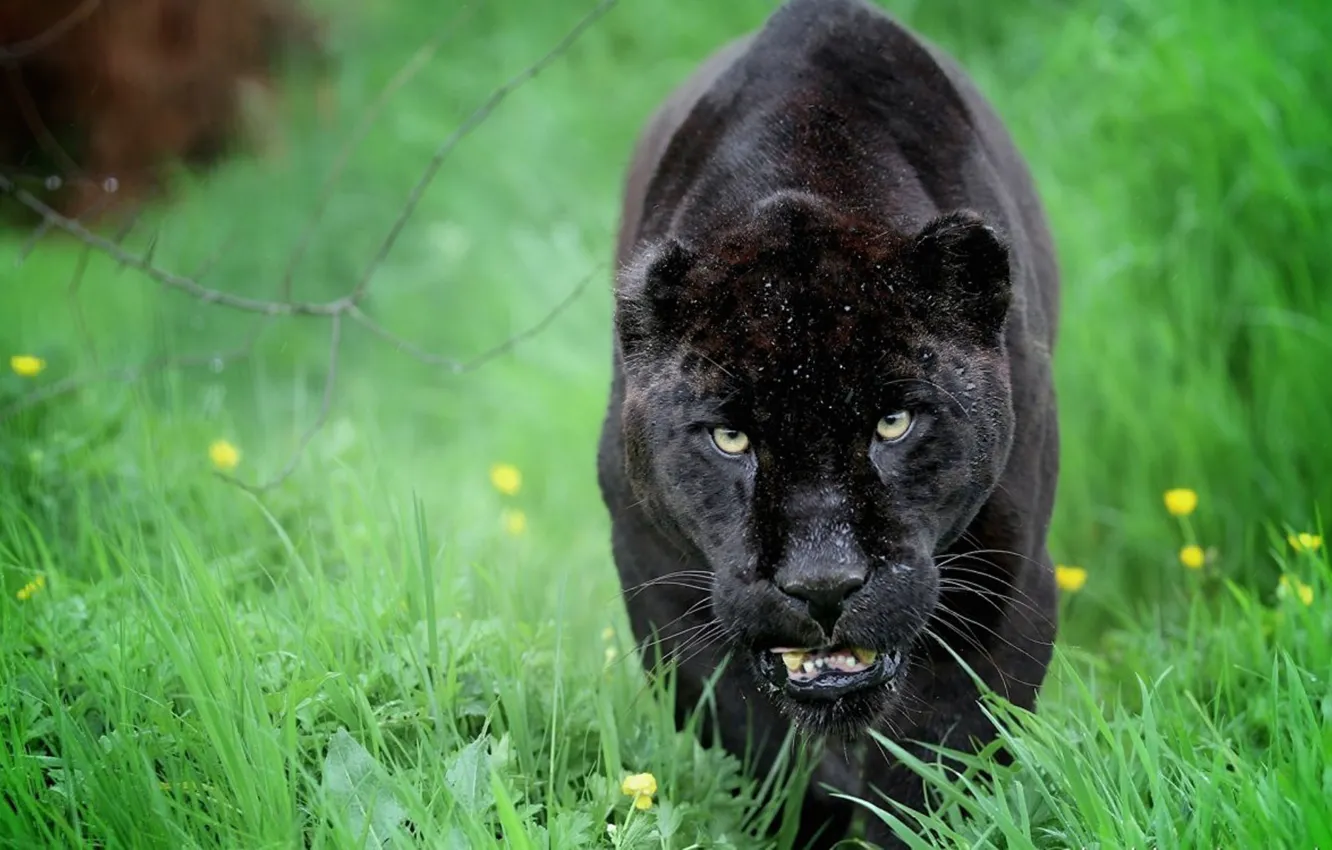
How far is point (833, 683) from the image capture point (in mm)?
2840

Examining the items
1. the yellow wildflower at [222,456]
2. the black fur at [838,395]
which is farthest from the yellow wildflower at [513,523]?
the black fur at [838,395]

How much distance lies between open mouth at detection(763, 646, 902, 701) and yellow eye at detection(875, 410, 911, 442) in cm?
41

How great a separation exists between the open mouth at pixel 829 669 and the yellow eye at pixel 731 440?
1.29 ft

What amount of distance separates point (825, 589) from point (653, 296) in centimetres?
71

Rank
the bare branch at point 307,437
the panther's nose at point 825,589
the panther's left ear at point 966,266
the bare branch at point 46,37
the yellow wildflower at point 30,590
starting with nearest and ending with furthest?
the panther's nose at point 825,589, the panther's left ear at point 966,266, the yellow wildflower at point 30,590, the bare branch at point 307,437, the bare branch at point 46,37

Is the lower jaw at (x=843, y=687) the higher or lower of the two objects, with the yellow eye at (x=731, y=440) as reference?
lower

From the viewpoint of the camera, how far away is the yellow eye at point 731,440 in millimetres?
2787

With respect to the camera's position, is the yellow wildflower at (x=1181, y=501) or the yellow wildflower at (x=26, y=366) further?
the yellow wildflower at (x=26, y=366)

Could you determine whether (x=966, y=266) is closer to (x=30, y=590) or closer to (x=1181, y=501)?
(x=1181, y=501)

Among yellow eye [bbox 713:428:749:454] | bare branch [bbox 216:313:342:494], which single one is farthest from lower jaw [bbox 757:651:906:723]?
bare branch [bbox 216:313:342:494]

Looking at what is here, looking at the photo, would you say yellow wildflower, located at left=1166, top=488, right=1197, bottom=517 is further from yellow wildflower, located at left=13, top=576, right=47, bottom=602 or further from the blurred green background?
yellow wildflower, located at left=13, top=576, right=47, bottom=602

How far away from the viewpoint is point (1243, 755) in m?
2.94

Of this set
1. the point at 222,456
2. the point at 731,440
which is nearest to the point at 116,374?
the point at 222,456

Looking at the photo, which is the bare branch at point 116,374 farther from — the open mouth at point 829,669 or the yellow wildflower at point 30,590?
the open mouth at point 829,669
